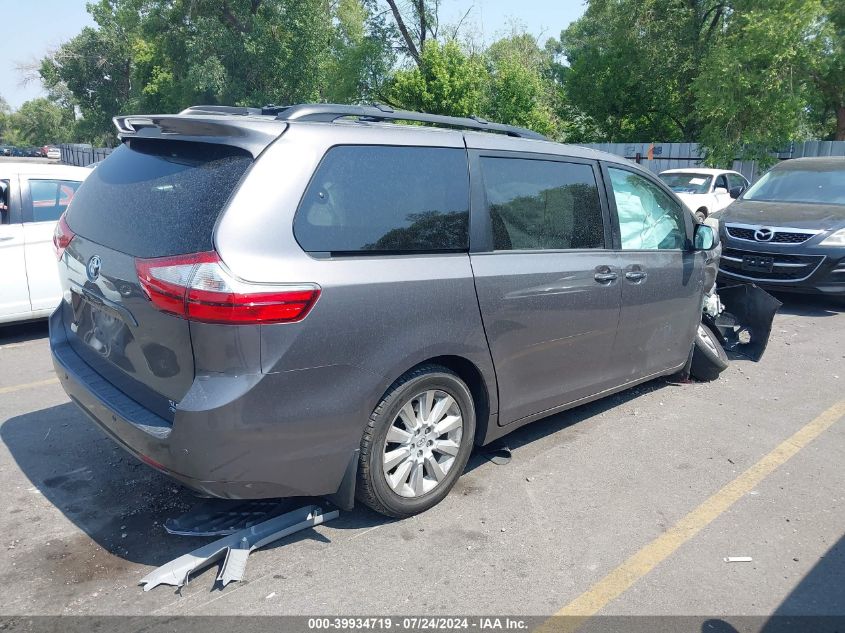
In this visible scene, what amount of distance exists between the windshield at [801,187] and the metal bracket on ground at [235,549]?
871 cm

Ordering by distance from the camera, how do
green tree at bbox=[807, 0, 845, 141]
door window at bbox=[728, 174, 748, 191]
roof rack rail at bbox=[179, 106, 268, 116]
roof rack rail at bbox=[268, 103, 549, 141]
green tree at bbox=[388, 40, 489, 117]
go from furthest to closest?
green tree at bbox=[807, 0, 845, 141]
green tree at bbox=[388, 40, 489, 117]
door window at bbox=[728, 174, 748, 191]
roof rack rail at bbox=[179, 106, 268, 116]
roof rack rail at bbox=[268, 103, 549, 141]

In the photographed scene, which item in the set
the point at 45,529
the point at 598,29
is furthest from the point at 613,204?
the point at 598,29

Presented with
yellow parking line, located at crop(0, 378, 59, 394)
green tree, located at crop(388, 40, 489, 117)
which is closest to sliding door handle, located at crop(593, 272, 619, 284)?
yellow parking line, located at crop(0, 378, 59, 394)

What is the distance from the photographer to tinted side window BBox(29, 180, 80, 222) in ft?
21.8

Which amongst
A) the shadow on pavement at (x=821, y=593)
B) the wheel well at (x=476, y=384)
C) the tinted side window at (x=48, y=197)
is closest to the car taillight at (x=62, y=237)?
the wheel well at (x=476, y=384)

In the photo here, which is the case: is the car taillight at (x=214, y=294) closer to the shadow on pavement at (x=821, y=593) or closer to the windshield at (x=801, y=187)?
the shadow on pavement at (x=821, y=593)

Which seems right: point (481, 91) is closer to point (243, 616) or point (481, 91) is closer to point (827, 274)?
point (827, 274)

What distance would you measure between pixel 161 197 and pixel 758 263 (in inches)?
303

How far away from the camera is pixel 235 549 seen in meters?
3.11

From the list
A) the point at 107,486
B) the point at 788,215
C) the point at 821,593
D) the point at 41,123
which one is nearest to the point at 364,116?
the point at 107,486

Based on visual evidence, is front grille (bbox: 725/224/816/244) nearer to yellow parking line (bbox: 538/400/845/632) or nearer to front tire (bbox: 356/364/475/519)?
yellow parking line (bbox: 538/400/845/632)

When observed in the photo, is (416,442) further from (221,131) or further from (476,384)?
(221,131)

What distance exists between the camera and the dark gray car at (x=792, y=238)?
832cm

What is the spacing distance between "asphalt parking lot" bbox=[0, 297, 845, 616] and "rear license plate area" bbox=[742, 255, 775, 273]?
3.95 metres
